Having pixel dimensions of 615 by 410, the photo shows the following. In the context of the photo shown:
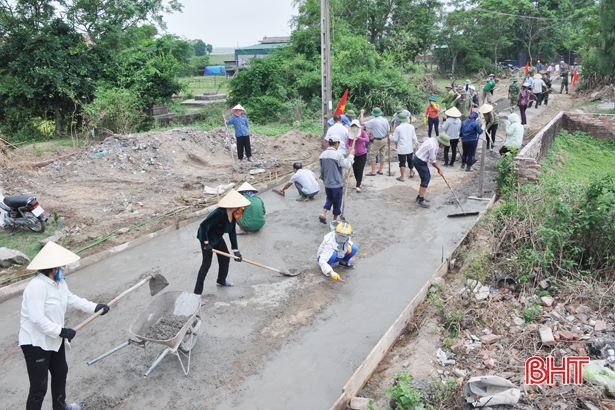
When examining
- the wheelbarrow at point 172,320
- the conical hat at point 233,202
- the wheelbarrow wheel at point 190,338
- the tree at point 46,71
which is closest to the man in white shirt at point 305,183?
the conical hat at point 233,202

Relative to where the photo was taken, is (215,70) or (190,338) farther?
(215,70)

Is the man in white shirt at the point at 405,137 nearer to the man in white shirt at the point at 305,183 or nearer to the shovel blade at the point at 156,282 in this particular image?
the man in white shirt at the point at 305,183

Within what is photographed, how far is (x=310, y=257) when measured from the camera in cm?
809

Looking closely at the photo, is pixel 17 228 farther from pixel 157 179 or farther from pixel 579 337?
pixel 579 337

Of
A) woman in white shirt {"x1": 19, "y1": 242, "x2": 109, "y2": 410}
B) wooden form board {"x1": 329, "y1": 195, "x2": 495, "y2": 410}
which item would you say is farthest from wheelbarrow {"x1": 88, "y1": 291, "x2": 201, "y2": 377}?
wooden form board {"x1": 329, "y1": 195, "x2": 495, "y2": 410}

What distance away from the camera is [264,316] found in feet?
20.7

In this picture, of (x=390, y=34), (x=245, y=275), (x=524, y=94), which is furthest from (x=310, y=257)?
(x=390, y=34)

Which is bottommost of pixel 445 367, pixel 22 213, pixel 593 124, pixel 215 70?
pixel 445 367

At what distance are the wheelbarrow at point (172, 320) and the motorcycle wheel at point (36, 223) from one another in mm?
4992

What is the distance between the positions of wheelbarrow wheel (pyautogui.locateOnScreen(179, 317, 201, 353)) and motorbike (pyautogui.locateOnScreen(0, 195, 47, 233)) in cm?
528

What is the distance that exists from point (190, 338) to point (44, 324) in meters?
1.61

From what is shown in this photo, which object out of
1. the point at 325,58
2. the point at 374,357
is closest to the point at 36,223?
the point at 374,357

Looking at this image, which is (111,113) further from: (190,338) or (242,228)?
(190,338)

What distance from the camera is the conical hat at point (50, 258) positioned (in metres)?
4.25
